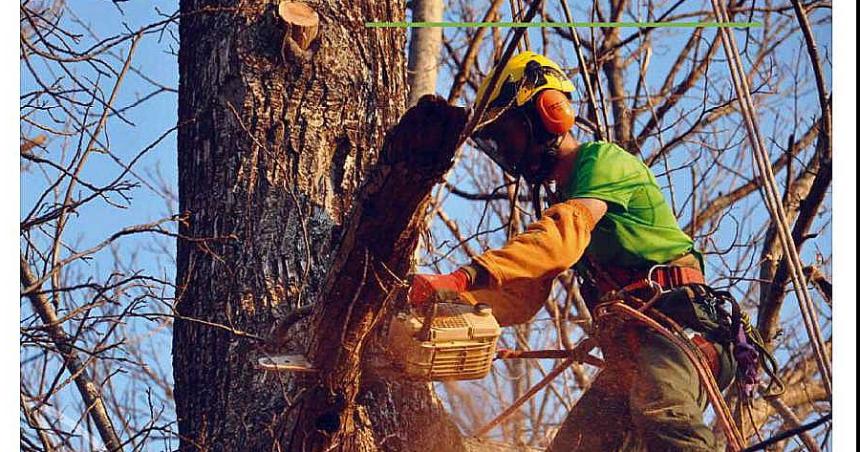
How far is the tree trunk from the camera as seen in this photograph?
2648mm

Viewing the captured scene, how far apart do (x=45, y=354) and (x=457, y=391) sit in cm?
138

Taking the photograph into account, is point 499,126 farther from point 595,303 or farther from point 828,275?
point 828,275

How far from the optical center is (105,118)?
3488mm

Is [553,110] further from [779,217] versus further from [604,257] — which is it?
[779,217]

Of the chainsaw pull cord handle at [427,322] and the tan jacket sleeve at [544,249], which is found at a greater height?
the tan jacket sleeve at [544,249]

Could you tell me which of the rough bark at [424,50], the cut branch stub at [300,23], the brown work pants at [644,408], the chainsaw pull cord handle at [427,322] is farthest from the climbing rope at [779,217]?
the rough bark at [424,50]

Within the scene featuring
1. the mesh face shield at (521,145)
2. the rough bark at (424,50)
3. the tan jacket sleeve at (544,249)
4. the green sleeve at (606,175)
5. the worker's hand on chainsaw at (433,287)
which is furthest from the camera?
the rough bark at (424,50)

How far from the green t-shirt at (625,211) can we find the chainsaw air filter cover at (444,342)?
60 centimetres

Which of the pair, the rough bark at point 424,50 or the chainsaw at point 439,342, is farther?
the rough bark at point 424,50

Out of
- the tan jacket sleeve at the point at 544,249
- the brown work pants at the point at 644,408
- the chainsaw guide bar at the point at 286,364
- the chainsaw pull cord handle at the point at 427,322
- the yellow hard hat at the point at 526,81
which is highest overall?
the yellow hard hat at the point at 526,81

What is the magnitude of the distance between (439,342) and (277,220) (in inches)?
27.2

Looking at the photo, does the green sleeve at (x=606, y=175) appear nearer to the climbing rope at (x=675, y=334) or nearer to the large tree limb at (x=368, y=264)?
the climbing rope at (x=675, y=334)

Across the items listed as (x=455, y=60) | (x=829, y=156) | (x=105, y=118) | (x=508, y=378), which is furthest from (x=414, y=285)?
(x=455, y=60)

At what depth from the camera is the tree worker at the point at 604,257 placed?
2.95 meters
